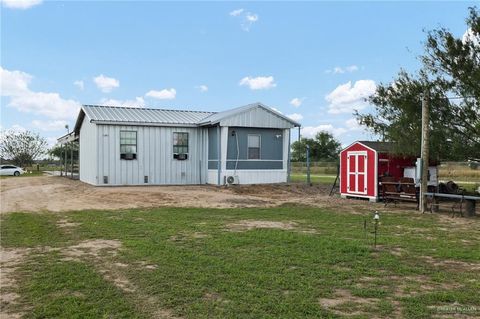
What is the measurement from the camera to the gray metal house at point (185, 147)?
70.3 ft

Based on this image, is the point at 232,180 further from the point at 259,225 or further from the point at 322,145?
the point at 322,145

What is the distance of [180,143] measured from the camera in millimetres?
23016

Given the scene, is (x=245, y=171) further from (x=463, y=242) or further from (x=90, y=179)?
(x=463, y=242)

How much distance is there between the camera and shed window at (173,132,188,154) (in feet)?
74.9

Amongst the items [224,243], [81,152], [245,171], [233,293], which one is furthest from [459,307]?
[81,152]

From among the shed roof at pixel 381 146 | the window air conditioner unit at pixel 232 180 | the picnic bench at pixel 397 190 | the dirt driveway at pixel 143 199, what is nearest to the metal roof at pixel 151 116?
the window air conditioner unit at pixel 232 180

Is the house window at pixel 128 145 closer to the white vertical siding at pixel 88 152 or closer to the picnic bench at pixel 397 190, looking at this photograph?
the white vertical siding at pixel 88 152

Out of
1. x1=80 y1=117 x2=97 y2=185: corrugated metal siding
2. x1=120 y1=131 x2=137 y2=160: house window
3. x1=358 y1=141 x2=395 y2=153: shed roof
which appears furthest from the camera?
x1=80 y1=117 x2=97 y2=185: corrugated metal siding

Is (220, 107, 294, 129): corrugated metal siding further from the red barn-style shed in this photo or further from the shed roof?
the shed roof

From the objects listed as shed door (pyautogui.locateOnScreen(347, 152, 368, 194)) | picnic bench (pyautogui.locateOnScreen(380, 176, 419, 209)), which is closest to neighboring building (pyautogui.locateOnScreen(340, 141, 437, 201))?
shed door (pyautogui.locateOnScreen(347, 152, 368, 194))

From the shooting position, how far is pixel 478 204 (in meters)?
16.0

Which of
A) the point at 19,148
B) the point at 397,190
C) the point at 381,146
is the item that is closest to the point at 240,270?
the point at 397,190

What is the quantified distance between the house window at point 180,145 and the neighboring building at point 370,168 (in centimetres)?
836

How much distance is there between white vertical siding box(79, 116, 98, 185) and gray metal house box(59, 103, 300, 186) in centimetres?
5
